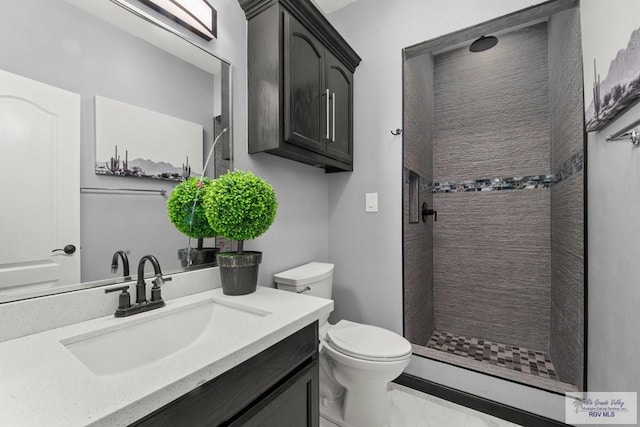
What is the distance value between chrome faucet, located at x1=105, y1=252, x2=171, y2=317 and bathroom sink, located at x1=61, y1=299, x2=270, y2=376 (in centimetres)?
4

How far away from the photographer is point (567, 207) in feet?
5.25

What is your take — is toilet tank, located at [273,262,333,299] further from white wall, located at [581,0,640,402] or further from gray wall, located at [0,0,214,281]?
white wall, located at [581,0,640,402]

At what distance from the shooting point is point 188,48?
3.96 feet

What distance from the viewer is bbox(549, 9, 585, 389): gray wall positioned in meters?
1.37

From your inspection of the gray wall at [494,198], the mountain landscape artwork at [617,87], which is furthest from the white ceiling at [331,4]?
the mountain landscape artwork at [617,87]

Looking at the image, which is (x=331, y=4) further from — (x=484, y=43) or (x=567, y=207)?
(x=567, y=207)

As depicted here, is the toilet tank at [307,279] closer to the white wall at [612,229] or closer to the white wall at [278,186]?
the white wall at [278,186]

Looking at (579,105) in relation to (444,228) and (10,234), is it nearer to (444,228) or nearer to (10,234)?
(444,228)

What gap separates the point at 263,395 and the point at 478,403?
1.43 m

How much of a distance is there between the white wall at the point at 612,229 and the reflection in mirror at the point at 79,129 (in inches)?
63.0

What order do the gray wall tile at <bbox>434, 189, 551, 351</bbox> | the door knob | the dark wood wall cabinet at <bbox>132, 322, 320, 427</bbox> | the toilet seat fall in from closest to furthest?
the dark wood wall cabinet at <bbox>132, 322, 320, 427</bbox> → the door knob → the toilet seat → the gray wall tile at <bbox>434, 189, 551, 351</bbox>

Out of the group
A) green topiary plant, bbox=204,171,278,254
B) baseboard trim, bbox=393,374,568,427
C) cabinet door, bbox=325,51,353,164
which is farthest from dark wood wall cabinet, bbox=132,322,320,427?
cabinet door, bbox=325,51,353,164

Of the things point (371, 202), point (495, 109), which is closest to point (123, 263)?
point (371, 202)

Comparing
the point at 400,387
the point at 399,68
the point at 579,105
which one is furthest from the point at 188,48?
the point at 400,387
